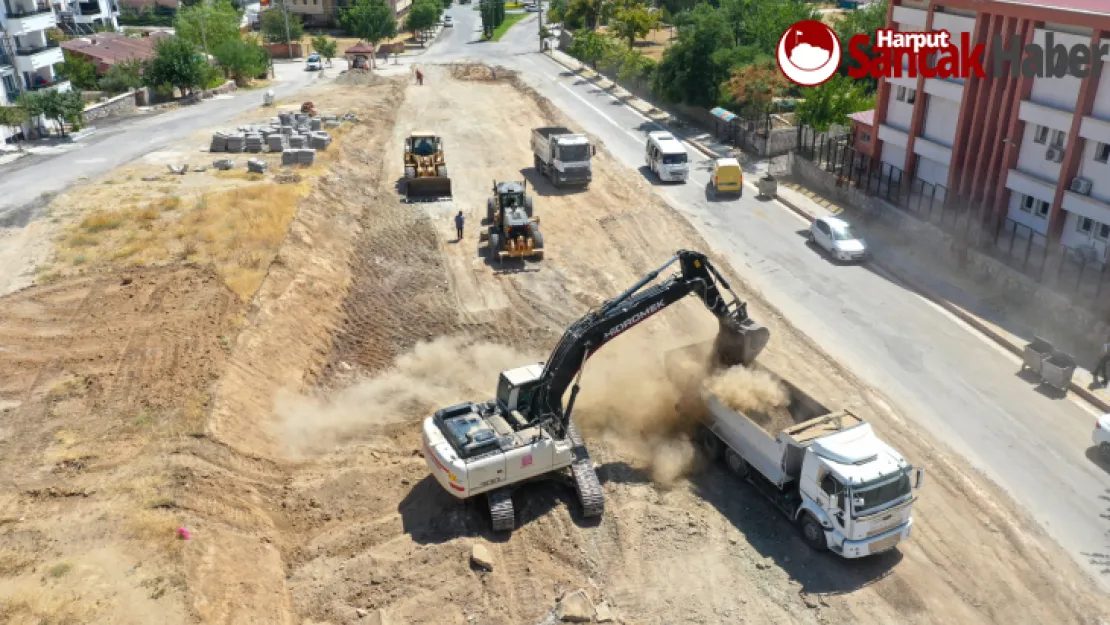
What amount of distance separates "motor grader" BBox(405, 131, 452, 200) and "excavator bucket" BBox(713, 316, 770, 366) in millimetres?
25234

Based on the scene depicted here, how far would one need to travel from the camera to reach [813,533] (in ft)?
61.2

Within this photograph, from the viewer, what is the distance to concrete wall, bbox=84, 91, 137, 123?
57381 mm

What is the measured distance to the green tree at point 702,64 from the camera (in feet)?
191

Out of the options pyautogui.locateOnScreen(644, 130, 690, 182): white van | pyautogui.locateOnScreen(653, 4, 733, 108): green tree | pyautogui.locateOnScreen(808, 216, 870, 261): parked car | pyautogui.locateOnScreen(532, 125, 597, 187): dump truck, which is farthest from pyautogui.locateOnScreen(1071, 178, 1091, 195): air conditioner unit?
pyautogui.locateOnScreen(653, 4, 733, 108): green tree

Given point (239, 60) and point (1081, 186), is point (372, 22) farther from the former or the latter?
point (1081, 186)

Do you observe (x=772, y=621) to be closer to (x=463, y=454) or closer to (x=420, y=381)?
(x=463, y=454)

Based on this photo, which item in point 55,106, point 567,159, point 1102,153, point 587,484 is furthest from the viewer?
point 55,106

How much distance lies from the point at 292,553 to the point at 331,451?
406 cm

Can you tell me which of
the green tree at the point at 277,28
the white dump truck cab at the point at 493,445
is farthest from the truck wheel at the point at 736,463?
the green tree at the point at 277,28

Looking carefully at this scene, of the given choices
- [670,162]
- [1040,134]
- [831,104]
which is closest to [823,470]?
[1040,134]

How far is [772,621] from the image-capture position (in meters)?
17.0

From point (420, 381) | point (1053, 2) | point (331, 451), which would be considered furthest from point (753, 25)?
point (331, 451)

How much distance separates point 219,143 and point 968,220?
39.1 meters

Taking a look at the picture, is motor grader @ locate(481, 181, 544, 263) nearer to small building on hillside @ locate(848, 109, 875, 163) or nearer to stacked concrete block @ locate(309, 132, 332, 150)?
stacked concrete block @ locate(309, 132, 332, 150)
